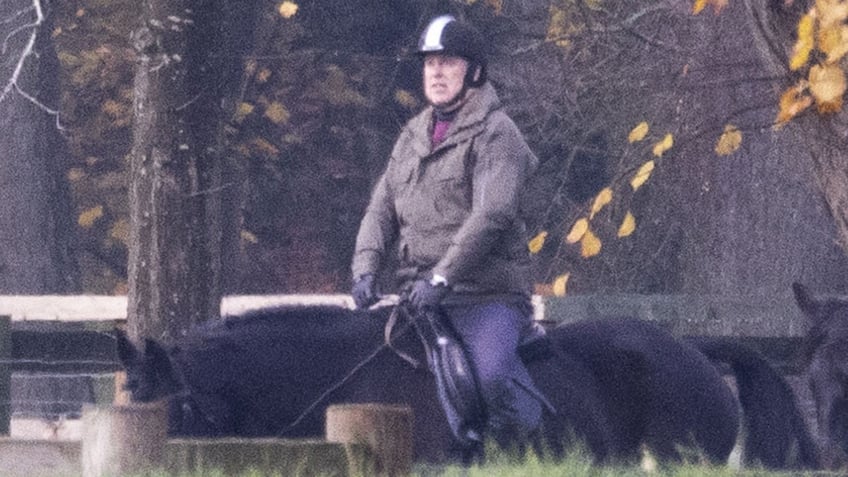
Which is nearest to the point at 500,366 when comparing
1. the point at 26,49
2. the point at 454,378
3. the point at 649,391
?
the point at 454,378

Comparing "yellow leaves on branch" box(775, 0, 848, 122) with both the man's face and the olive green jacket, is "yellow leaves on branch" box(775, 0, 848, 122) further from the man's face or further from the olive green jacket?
the man's face

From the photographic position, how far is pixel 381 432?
19.0 ft

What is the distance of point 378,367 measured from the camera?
25.5ft

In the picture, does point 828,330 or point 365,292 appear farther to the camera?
point 828,330

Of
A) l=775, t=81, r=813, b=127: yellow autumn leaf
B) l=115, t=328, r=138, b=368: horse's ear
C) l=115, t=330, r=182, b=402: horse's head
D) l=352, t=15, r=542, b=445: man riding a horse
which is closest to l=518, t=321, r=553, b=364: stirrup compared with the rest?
l=352, t=15, r=542, b=445: man riding a horse

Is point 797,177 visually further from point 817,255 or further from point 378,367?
point 378,367

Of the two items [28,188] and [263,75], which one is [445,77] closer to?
[28,188]


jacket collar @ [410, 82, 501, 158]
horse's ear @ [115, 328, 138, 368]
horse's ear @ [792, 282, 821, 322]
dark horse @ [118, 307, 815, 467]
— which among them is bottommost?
dark horse @ [118, 307, 815, 467]

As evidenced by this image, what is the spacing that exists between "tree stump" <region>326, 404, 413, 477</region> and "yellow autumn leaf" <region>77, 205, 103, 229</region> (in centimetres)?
1463

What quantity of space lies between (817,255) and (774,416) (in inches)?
165

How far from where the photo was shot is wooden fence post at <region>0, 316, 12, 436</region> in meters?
9.59

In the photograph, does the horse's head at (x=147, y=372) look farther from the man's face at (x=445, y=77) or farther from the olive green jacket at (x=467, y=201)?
the man's face at (x=445, y=77)

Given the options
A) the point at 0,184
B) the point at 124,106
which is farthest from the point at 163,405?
the point at 124,106

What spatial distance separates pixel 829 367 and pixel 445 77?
2071mm
